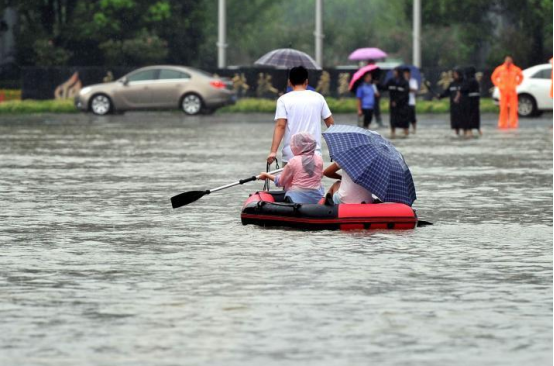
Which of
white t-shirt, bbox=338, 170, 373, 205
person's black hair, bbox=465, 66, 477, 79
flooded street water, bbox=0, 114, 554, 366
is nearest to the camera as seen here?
flooded street water, bbox=0, 114, 554, 366

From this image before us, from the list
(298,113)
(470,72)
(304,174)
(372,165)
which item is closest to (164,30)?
(470,72)

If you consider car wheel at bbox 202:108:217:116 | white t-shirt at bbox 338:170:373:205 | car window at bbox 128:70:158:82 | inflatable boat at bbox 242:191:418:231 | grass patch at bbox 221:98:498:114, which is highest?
car window at bbox 128:70:158:82

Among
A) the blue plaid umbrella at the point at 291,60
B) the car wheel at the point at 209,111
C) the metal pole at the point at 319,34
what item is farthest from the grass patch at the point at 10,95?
the blue plaid umbrella at the point at 291,60

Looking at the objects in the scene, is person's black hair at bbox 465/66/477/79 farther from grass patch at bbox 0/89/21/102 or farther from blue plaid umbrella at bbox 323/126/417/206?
grass patch at bbox 0/89/21/102

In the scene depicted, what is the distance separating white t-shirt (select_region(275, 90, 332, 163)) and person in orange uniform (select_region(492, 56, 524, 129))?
76.4ft

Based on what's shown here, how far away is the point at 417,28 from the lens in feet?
174

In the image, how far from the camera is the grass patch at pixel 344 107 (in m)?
47.4

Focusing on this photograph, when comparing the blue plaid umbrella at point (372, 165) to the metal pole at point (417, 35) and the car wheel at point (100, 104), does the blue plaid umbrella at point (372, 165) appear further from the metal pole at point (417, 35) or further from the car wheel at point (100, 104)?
the metal pole at point (417, 35)

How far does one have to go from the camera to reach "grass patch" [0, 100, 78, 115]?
1860 inches

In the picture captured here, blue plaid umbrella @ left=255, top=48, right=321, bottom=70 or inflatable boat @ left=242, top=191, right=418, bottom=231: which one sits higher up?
blue plaid umbrella @ left=255, top=48, right=321, bottom=70

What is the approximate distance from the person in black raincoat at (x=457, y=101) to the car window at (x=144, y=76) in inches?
583

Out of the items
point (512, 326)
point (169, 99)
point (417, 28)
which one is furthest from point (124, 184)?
point (417, 28)

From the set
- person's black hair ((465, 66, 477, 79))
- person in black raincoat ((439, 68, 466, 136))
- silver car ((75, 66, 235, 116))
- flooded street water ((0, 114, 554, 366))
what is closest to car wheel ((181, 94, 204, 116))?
silver car ((75, 66, 235, 116))

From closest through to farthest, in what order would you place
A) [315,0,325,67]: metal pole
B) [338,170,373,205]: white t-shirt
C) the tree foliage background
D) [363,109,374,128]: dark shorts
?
[338,170,373,205]: white t-shirt, [363,109,374,128]: dark shorts, [315,0,325,67]: metal pole, the tree foliage background
